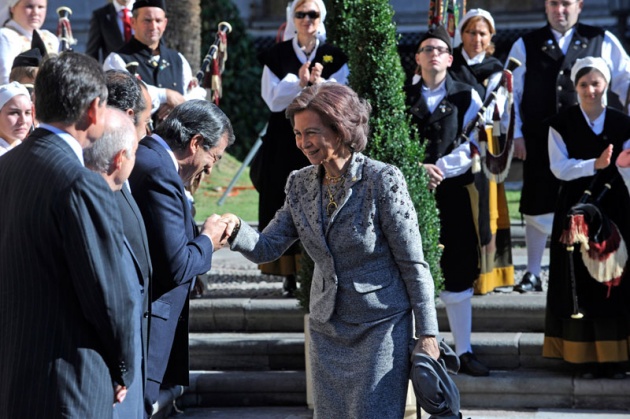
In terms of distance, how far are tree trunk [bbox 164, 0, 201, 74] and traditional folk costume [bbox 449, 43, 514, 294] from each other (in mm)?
4455

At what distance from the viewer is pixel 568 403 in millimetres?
7172

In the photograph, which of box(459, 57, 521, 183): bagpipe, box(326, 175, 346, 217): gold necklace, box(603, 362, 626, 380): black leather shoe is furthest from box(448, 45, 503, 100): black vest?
box(326, 175, 346, 217): gold necklace

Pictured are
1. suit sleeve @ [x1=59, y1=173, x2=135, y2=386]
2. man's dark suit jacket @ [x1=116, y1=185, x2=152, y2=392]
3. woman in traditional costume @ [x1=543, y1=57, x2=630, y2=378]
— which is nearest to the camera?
suit sleeve @ [x1=59, y1=173, x2=135, y2=386]

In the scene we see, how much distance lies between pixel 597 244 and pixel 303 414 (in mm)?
2102

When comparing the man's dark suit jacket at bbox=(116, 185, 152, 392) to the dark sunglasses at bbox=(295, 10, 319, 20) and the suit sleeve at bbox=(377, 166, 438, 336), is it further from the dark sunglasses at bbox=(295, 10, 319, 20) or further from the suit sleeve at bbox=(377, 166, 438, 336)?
the dark sunglasses at bbox=(295, 10, 319, 20)

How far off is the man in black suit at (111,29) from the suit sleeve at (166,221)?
178 inches

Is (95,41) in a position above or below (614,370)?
above

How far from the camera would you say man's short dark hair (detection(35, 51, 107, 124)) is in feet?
11.7

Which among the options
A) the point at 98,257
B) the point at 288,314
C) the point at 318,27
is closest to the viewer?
the point at 98,257

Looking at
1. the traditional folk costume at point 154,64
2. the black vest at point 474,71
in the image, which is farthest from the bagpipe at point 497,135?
the traditional folk costume at point 154,64

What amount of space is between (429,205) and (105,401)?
11.5 ft

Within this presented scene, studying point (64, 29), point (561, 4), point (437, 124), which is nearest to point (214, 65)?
point (64, 29)

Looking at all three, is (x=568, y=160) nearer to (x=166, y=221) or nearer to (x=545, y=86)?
(x=545, y=86)

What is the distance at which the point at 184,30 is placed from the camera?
12.4 meters
